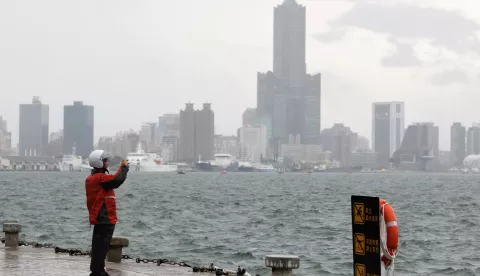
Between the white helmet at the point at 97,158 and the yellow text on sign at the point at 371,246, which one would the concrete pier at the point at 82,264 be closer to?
the white helmet at the point at 97,158

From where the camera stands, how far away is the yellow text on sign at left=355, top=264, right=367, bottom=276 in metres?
10.3

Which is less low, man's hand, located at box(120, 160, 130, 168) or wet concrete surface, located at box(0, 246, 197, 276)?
man's hand, located at box(120, 160, 130, 168)

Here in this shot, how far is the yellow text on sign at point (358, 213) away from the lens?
10079 millimetres

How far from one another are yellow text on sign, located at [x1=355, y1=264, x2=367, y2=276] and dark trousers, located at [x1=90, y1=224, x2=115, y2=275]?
3.88m

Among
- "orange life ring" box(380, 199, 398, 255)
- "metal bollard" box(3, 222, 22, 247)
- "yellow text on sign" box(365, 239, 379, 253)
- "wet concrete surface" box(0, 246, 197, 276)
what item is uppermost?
"orange life ring" box(380, 199, 398, 255)

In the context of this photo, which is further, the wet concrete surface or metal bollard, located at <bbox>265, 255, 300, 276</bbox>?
the wet concrete surface

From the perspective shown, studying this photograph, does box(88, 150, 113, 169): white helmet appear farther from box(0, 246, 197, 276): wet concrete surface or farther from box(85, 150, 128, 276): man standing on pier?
box(0, 246, 197, 276): wet concrete surface

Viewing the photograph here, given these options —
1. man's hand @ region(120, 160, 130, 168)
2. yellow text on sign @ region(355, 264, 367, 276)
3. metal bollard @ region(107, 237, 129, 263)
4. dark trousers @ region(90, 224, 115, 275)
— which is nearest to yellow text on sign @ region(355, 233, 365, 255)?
yellow text on sign @ region(355, 264, 367, 276)

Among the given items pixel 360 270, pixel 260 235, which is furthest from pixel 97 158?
pixel 260 235

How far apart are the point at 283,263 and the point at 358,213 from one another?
2.75 m

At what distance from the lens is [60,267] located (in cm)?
1480

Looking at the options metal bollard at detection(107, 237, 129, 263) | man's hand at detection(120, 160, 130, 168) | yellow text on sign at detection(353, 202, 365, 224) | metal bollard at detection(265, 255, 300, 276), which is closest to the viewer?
yellow text on sign at detection(353, 202, 365, 224)

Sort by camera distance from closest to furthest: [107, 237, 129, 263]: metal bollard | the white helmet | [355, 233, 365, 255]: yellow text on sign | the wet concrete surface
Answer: [355, 233, 365, 255]: yellow text on sign
the white helmet
the wet concrete surface
[107, 237, 129, 263]: metal bollard

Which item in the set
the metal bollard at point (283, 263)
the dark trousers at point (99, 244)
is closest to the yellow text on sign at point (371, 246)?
the metal bollard at point (283, 263)
